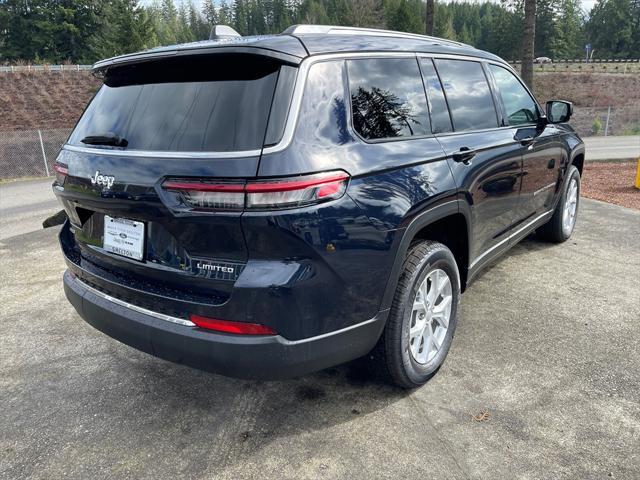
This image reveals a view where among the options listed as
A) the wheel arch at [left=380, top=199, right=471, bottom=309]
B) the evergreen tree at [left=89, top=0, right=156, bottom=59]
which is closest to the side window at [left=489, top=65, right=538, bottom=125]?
the wheel arch at [left=380, top=199, right=471, bottom=309]

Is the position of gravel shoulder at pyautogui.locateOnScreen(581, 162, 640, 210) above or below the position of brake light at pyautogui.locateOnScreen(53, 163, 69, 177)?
below

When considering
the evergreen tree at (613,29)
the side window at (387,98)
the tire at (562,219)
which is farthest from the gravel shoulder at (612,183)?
the evergreen tree at (613,29)

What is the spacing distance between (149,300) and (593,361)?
8.83 feet

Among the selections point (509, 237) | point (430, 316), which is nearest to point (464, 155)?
point (430, 316)

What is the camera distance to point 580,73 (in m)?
57.0

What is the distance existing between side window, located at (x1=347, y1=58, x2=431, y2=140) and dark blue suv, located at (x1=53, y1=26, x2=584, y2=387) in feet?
0.04

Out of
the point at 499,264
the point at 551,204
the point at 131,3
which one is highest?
the point at 131,3

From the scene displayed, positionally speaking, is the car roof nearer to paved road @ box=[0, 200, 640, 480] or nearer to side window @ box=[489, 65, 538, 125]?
side window @ box=[489, 65, 538, 125]

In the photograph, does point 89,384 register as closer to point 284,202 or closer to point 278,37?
point 284,202

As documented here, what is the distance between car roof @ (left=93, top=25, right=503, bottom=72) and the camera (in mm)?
2146

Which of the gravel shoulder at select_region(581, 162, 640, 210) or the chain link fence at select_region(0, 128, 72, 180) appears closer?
the gravel shoulder at select_region(581, 162, 640, 210)

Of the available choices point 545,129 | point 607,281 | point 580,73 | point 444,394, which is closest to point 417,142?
point 444,394

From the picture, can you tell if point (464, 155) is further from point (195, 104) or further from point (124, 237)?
point (124, 237)

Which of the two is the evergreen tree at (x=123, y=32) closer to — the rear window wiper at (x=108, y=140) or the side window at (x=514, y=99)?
the side window at (x=514, y=99)
